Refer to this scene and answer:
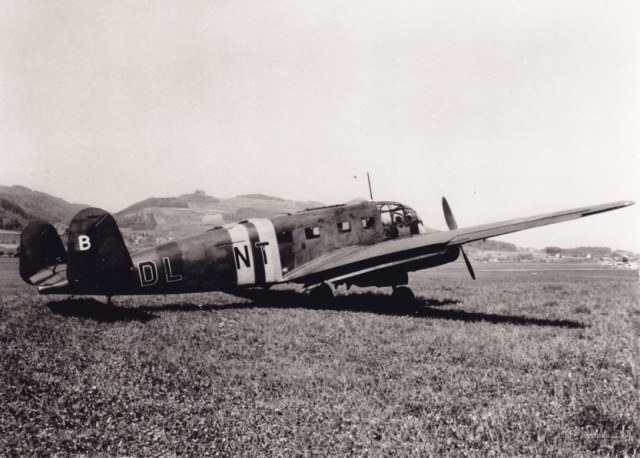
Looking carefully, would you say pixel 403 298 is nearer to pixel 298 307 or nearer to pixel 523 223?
pixel 298 307

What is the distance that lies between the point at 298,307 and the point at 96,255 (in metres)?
5.17

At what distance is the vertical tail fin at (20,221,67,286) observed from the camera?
9562mm

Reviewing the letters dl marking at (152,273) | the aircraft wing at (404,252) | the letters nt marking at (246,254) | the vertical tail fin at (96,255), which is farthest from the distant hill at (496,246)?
the vertical tail fin at (96,255)

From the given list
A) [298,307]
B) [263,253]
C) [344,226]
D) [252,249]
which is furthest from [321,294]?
[252,249]

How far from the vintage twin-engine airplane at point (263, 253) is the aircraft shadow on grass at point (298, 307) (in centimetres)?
48

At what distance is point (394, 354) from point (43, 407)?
4838 mm

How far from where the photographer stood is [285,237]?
12.4m

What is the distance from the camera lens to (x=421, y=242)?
1103 centimetres

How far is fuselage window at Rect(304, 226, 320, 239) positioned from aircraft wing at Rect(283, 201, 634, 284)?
2.27 ft

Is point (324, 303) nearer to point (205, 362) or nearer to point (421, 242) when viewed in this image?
point (421, 242)

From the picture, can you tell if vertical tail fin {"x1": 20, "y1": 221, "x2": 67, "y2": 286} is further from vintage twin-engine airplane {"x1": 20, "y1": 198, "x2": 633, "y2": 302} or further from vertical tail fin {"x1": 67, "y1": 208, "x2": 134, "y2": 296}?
vertical tail fin {"x1": 67, "y1": 208, "x2": 134, "y2": 296}

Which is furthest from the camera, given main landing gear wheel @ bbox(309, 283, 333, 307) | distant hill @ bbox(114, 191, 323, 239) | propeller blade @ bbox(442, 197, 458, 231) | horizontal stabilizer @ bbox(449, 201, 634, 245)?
distant hill @ bbox(114, 191, 323, 239)

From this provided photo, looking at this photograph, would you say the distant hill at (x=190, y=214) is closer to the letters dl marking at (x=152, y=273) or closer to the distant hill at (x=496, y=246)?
the distant hill at (x=496, y=246)

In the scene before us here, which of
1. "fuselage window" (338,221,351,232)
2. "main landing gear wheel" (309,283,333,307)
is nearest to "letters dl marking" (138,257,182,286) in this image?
"main landing gear wheel" (309,283,333,307)
